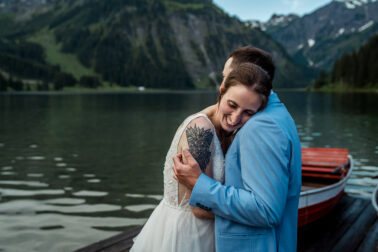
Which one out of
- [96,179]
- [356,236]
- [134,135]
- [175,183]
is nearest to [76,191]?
[96,179]

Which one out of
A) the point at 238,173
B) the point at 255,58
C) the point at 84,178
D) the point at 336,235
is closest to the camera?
the point at 238,173

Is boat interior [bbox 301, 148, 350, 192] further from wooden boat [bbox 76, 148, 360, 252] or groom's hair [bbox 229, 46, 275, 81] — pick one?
groom's hair [bbox 229, 46, 275, 81]

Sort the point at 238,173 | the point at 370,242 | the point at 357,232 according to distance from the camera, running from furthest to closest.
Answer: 1. the point at 357,232
2. the point at 370,242
3. the point at 238,173

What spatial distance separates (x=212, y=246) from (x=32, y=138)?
3307 centimetres

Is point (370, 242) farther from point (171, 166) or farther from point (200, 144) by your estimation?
point (200, 144)

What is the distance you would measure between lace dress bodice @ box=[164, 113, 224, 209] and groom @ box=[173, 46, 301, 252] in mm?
218

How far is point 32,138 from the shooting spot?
3247 centimetres

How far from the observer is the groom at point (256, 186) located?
8.55ft

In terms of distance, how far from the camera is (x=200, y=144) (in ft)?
9.83

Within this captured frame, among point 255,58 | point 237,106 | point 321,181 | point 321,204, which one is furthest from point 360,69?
point 237,106

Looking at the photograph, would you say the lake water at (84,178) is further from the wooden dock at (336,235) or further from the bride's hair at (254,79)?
the bride's hair at (254,79)

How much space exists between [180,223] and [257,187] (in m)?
1.00

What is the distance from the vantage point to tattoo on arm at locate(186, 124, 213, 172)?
299 cm

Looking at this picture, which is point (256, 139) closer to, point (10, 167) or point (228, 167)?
point (228, 167)
